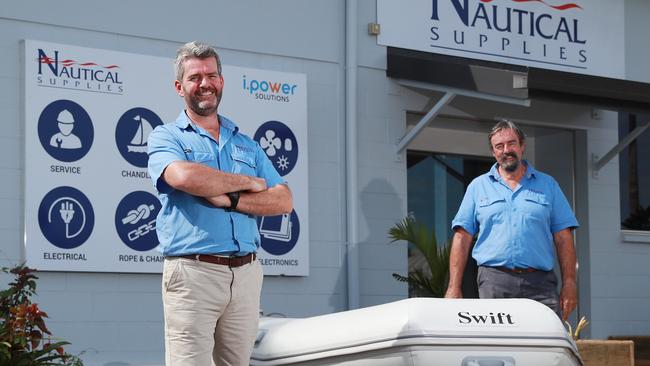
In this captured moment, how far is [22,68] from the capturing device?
320 inches

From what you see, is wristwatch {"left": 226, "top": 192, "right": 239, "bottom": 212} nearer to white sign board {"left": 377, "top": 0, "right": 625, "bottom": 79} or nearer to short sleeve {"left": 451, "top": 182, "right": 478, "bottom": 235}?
short sleeve {"left": 451, "top": 182, "right": 478, "bottom": 235}

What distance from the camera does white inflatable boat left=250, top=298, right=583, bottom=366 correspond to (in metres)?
5.18

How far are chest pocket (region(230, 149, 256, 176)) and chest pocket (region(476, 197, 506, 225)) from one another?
211cm

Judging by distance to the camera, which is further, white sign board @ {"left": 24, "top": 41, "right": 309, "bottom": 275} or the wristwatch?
white sign board @ {"left": 24, "top": 41, "right": 309, "bottom": 275}

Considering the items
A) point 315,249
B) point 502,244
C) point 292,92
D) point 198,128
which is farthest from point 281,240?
point 198,128

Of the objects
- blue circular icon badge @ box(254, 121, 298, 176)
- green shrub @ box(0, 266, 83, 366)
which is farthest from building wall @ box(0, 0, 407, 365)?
green shrub @ box(0, 266, 83, 366)

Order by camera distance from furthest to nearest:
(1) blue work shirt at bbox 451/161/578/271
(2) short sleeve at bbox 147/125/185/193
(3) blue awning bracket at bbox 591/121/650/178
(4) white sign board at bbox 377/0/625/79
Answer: (3) blue awning bracket at bbox 591/121/650/178 → (4) white sign board at bbox 377/0/625/79 → (1) blue work shirt at bbox 451/161/578/271 → (2) short sleeve at bbox 147/125/185/193

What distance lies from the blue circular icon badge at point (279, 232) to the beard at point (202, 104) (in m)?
4.54

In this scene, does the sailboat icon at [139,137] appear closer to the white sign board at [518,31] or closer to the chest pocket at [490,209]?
the white sign board at [518,31]

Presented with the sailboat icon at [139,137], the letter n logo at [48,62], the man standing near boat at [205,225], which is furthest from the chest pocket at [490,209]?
the letter n logo at [48,62]

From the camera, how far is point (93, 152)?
838cm

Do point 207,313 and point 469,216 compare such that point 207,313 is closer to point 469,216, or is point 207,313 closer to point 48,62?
point 469,216

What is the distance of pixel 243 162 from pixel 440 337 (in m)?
1.20

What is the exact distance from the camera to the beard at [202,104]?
15.1 ft
